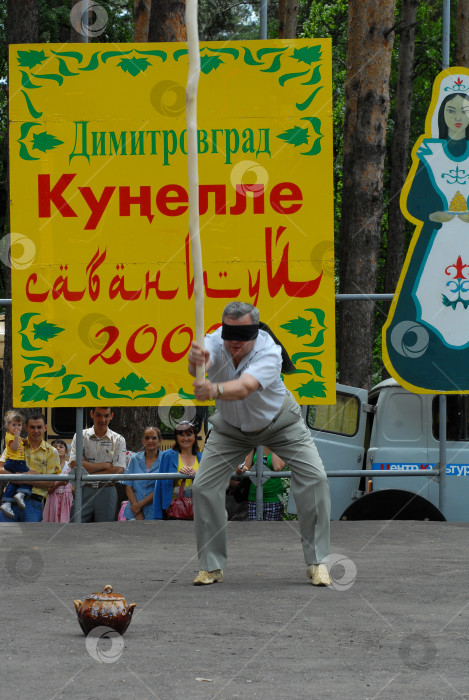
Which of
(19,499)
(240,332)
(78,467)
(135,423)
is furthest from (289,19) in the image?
(240,332)

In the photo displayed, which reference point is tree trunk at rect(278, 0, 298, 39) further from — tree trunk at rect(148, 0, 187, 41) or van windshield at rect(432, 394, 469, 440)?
van windshield at rect(432, 394, 469, 440)

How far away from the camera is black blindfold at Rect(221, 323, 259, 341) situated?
23.9ft

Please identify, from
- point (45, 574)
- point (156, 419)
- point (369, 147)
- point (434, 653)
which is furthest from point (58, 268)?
point (369, 147)

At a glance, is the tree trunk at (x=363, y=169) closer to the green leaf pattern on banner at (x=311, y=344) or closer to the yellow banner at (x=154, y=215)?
the yellow banner at (x=154, y=215)

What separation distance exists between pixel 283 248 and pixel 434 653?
5.33m

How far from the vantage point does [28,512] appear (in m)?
11.0

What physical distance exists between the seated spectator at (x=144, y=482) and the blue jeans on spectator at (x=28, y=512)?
2.58 feet

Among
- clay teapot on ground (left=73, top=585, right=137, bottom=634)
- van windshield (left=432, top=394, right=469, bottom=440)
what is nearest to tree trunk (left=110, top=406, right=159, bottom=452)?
van windshield (left=432, top=394, right=469, bottom=440)

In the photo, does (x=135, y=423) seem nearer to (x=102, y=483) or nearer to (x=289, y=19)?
(x=102, y=483)

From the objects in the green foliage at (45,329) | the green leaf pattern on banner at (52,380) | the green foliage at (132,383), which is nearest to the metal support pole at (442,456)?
the green leaf pattern on banner at (52,380)

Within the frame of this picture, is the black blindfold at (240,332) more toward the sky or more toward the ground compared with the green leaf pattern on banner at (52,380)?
more toward the sky

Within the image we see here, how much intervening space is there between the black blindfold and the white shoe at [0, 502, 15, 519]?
4.31 meters

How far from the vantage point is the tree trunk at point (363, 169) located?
632 inches

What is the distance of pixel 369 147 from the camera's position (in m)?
16.2
